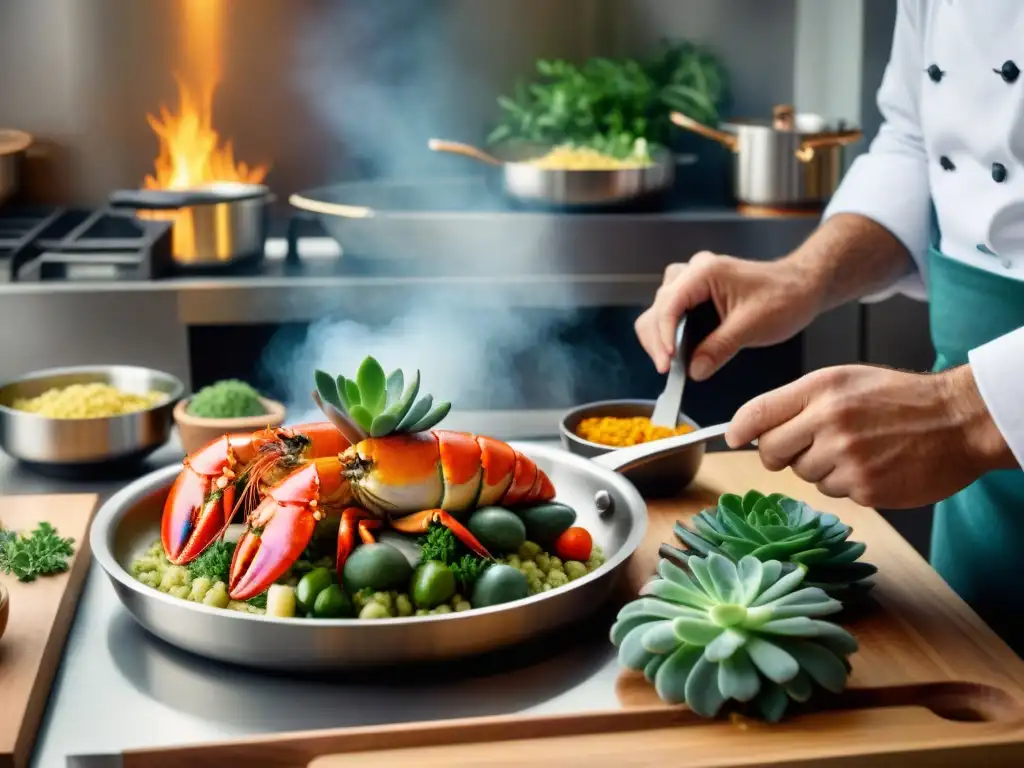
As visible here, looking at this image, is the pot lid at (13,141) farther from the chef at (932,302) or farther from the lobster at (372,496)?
the lobster at (372,496)

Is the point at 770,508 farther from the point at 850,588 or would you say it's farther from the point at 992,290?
the point at 992,290

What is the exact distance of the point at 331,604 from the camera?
46.7 inches

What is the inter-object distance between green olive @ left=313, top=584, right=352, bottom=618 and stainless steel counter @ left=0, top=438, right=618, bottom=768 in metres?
0.06

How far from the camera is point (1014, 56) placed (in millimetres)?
1608

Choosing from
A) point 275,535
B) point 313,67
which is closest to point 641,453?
point 275,535

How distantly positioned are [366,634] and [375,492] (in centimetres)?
19

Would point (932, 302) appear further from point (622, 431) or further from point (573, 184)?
point (573, 184)

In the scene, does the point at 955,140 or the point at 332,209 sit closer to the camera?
the point at 955,140

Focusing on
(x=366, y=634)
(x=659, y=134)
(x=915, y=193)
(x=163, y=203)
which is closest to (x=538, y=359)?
(x=659, y=134)

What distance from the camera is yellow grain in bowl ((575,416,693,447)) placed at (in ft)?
→ 5.74

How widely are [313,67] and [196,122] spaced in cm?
37

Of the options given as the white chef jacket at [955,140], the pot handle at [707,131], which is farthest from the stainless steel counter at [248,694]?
the pot handle at [707,131]

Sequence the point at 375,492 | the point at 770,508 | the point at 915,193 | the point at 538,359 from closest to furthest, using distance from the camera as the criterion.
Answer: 1. the point at 375,492
2. the point at 770,508
3. the point at 915,193
4. the point at 538,359

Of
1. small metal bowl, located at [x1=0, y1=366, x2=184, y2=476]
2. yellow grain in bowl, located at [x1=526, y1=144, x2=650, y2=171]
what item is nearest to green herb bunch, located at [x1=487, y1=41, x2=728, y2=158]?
yellow grain in bowl, located at [x1=526, y1=144, x2=650, y2=171]
